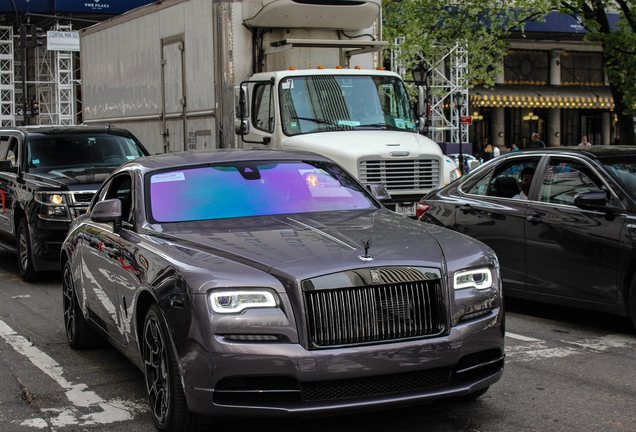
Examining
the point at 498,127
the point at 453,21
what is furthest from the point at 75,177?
the point at 498,127

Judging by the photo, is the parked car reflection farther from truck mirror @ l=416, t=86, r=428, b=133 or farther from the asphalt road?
truck mirror @ l=416, t=86, r=428, b=133

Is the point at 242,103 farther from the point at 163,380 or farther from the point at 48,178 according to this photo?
the point at 163,380

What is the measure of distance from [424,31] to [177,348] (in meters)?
23.0

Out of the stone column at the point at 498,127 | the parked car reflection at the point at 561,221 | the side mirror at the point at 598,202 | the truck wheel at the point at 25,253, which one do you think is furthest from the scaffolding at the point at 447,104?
the side mirror at the point at 598,202

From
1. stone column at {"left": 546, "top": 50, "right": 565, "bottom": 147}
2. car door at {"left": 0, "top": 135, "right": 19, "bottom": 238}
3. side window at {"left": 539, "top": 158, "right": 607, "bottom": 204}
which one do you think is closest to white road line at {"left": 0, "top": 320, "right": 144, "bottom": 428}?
side window at {"left": 539, "top": 158, "right": 607, "bottom": 204}

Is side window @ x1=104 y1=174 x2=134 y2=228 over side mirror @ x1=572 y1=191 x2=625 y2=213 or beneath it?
over

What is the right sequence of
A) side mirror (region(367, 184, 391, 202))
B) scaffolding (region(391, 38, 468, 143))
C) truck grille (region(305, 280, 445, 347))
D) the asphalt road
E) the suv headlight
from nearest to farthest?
truck grille (region(305, 280, 445, 347)) < the asphalt road < side mirror (region(367, 184, 391, 202)) < the suv headlight < scaffolding (region(391, 38, 468, 143))

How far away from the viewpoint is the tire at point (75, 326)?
6723 mm

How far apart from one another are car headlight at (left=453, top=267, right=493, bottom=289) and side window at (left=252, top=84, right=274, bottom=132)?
8.07 meters

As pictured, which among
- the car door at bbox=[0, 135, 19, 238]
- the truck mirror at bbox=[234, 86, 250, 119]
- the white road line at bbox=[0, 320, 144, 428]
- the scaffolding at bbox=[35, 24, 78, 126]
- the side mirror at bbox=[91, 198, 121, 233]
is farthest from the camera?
the scaffolding at bbox=[35, 24, 78, 126]

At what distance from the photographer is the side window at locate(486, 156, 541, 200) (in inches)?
316

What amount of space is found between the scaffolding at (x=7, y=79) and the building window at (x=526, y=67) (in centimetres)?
2722

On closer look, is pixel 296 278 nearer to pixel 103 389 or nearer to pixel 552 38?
pixel 103 389

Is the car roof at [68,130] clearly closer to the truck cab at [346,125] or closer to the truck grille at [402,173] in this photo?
the truck cab at [346,125]
